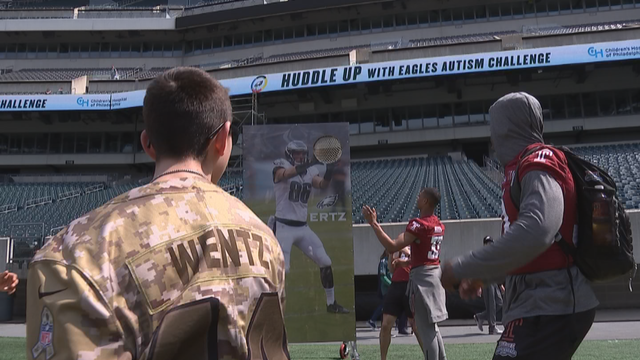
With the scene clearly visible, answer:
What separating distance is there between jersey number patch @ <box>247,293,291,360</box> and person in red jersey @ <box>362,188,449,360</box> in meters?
4.16

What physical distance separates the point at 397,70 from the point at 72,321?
28.3 m

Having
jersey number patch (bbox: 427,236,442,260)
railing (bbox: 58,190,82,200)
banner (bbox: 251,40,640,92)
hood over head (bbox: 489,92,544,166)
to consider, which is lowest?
jersey number patch (bbox: 427,236,442,260)

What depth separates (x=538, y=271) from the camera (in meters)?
2.83

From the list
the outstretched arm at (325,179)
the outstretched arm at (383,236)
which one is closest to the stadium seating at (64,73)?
the outstretched arm at (325,179)

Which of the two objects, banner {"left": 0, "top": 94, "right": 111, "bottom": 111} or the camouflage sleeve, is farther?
banner {"left": 0, "top": 94, "right": 111, "bottom": 111}

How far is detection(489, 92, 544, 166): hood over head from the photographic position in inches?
122

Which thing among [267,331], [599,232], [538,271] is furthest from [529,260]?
[267,331]

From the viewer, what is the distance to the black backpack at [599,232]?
8.86 feet

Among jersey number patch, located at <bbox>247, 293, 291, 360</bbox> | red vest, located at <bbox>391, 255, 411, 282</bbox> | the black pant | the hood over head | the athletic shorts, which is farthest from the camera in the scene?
red vest, located at <bbox>391, 255, 411, 282</bbox>

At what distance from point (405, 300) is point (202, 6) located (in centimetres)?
3812

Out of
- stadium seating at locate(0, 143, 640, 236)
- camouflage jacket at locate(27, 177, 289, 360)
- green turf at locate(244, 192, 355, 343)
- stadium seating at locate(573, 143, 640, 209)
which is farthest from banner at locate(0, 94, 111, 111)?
camouflage jacket at locate(27, 177, 289, 360)

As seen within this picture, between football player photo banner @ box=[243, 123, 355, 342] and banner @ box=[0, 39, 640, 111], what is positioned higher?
banner @ box=[0, 39, 640, 111]

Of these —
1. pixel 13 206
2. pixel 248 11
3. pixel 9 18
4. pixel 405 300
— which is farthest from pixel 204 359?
pixel 9 18

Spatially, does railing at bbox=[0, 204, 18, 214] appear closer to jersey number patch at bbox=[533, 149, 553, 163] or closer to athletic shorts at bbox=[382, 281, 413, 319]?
athletic shorts at bbox=[382, 281, 413, 319]
